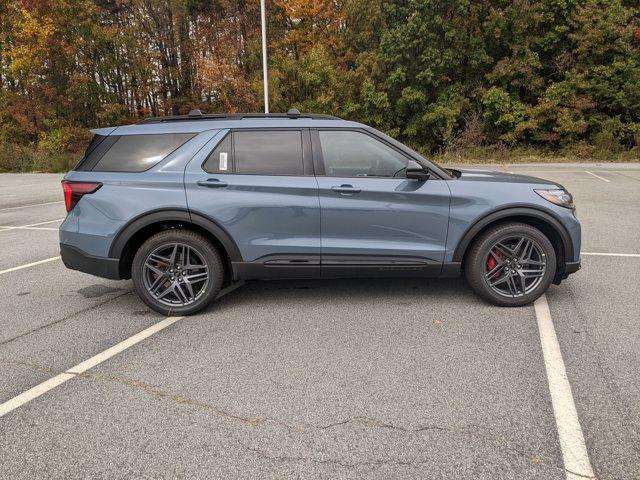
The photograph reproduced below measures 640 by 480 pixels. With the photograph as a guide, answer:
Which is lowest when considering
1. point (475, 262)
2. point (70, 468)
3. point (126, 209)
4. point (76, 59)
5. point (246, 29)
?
point (70, 468)

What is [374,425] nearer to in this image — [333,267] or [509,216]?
[333,267]

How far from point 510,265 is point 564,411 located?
5.81 feet

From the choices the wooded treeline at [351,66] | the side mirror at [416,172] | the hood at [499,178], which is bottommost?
the hood at [499,178]

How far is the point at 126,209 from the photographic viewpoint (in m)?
4.16

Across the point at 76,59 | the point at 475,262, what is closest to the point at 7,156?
the point at 76,59

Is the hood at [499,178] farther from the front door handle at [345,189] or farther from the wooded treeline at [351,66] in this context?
the wooded treeline at [351,66]

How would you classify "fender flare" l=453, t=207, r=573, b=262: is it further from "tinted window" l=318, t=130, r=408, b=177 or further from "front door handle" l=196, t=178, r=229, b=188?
"front door handle" l=196, t=178, r=229, b=188

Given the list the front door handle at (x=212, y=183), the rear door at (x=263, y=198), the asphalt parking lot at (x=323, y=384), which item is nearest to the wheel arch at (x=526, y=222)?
the asphalt parking lot at (x=323, y=384)

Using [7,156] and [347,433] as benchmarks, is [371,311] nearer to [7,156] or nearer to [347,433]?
[347,433]

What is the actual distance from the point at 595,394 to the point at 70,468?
114 inches

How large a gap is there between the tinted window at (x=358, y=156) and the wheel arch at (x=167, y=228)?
3.56 ft

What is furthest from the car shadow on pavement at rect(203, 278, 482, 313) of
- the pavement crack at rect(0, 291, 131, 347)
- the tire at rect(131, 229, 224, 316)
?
Result: the pavement crack at rect(0, 291, 131, 347)

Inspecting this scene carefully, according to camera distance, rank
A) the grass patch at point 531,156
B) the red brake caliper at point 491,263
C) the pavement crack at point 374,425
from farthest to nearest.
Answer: the grass patch at point 531,156 < the red brake caliper at point 491,263 < the pavement crack at point 374,425

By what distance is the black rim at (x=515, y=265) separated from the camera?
4277mm
